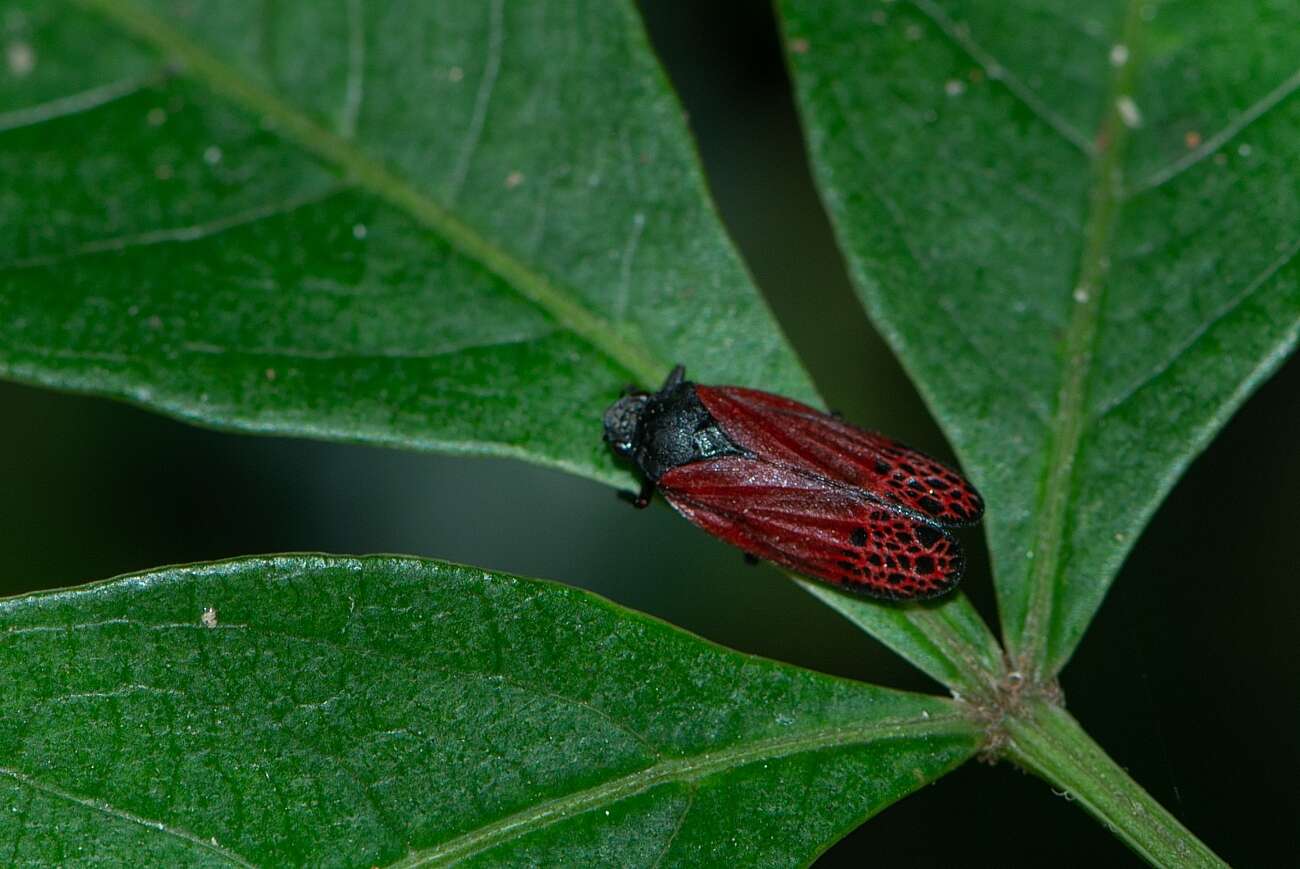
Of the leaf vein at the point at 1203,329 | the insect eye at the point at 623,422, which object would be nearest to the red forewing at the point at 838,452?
the insect eye at the point at 623,422

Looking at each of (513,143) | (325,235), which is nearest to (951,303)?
(513,143)

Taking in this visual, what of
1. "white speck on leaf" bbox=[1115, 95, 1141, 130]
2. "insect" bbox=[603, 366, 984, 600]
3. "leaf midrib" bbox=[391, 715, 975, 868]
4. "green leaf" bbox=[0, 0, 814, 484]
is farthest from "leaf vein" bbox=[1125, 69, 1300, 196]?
"leaf midrib" bbox=[391, 715, 975, 868]

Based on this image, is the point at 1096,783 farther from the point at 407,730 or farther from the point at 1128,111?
the point at 1128,111

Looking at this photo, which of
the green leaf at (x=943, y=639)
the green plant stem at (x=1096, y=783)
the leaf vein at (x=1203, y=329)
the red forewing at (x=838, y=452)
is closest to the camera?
the green plant stem at (x=1096, y=783)

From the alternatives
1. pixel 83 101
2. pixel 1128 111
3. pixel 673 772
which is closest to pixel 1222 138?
pixel 1128 111

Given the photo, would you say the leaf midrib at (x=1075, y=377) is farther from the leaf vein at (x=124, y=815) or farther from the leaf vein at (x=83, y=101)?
the leaf vein at (x=83, y=101)

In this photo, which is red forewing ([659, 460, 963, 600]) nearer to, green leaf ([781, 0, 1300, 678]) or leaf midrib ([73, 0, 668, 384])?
green leaf ([781, 0, 1300, 678])

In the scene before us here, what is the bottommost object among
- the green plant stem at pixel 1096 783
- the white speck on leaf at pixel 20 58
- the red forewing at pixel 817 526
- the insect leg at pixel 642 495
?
the green plant stem at pixel 1096 783
